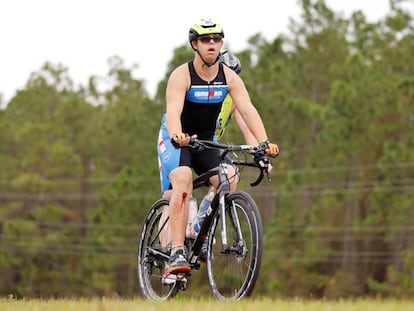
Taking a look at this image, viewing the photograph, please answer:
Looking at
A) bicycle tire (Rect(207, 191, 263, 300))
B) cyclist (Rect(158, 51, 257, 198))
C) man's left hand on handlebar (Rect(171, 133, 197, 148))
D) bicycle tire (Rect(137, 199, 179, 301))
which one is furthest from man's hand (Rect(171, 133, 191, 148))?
bicycle tire (Rect(137, 199, 179, 301))

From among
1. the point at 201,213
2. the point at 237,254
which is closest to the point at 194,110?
the point at 201,213

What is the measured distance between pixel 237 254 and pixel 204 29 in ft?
6.55

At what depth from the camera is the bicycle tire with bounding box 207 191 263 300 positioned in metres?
8.92

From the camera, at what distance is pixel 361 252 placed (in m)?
55.1

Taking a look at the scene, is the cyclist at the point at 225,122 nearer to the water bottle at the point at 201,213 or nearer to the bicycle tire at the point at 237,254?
the water bottle at the point at 201,213

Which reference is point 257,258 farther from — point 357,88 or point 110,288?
point 110,288

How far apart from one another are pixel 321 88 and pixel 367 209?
9677mm

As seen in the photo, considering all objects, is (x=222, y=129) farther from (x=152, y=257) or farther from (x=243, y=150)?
(x=152, y=257)

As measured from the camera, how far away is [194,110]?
32.1 feet

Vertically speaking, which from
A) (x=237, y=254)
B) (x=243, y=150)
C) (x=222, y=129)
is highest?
(x=222, y=129)

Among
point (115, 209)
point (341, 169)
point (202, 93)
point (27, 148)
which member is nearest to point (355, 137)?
point (341, 169)

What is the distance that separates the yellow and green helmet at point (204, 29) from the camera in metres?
9.45

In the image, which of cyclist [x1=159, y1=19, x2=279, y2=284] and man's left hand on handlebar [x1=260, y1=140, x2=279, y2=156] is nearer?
man's left hand on handlebar [x1=260, y1=140, x2=279, y2=156]

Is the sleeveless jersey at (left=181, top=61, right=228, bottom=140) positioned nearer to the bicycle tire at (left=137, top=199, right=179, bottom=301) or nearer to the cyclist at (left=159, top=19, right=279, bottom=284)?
the cyclist at (left=159, top=19, right=279, bottom=284)
